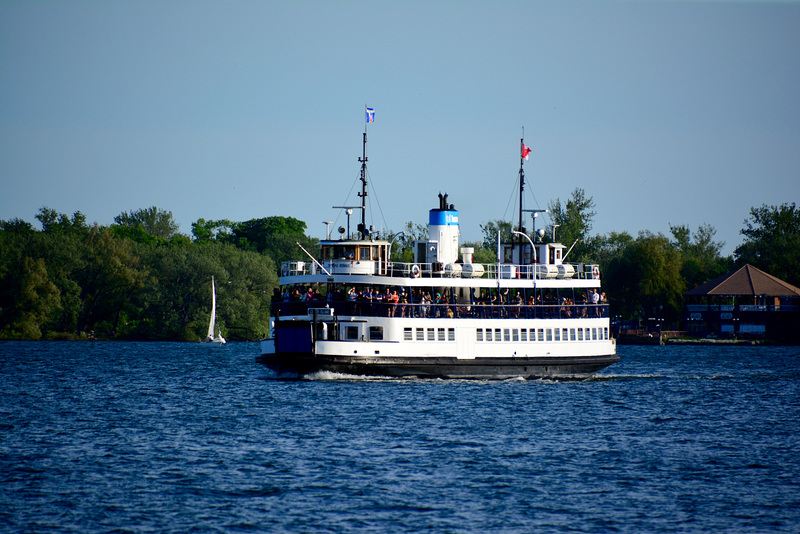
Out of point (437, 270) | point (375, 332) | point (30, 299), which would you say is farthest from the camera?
point (30, 299)

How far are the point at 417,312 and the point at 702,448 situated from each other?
76.3ft

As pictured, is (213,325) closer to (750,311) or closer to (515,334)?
(515,334)

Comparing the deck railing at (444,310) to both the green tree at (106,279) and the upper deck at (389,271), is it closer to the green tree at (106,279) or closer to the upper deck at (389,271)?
the upper deck at (389,271)

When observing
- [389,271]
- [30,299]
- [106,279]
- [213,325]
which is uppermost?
[106,279]

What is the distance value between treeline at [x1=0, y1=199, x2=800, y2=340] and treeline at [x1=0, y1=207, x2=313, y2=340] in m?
0.13

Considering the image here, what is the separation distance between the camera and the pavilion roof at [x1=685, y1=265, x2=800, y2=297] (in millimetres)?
143375

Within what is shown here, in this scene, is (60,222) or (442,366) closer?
(442,366)

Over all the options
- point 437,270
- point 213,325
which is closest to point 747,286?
point 213,325

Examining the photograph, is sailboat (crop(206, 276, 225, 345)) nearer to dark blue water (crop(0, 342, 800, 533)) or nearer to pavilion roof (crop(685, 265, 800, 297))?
dark blue water (crop(0, 342, 800, 533))

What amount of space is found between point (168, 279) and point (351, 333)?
75.3 m

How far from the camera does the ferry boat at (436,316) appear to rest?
194ft

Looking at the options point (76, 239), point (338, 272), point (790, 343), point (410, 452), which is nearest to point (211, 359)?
point (338, 272)

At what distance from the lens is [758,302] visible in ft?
484

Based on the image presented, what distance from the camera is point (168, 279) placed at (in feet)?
428
